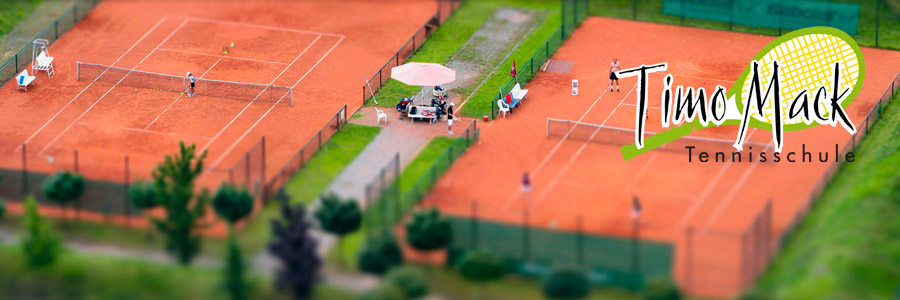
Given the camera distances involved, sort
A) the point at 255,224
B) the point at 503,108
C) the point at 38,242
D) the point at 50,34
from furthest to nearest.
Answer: the point at 50,34 → the point at 503,108 → the point at 255,224 → the point at 38,242

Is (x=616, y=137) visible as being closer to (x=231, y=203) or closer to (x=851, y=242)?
(x=851, y=242)

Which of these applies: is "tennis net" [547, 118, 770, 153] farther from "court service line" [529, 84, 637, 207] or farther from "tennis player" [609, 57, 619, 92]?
"tennis player" [609, 57, 619, 92]

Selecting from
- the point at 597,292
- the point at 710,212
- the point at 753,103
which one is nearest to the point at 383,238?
the point at 597,292

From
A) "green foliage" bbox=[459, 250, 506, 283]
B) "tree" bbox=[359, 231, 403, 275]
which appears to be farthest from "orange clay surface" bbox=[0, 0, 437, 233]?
"green foliage" bbox=[459, 250, 506, 283]

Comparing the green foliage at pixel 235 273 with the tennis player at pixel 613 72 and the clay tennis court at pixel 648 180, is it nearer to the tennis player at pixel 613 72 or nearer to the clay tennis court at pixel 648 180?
the clay tennis court at pixel 648 180

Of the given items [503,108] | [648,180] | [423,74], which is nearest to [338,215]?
[648,180]
